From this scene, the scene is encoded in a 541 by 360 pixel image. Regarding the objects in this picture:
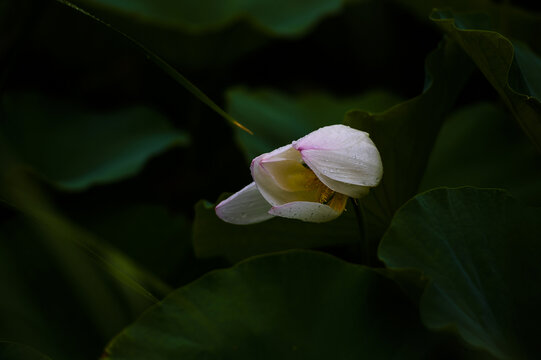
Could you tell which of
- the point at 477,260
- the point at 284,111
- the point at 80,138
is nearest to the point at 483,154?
the point at 284,111

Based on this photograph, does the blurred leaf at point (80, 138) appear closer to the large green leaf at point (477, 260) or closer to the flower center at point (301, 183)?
the flower center at point (301, 183)

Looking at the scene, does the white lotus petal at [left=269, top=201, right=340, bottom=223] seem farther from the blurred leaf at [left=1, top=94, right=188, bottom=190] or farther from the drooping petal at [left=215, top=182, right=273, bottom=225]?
the blurred leaf at [left=1, top=94, right=188, bottom=190]

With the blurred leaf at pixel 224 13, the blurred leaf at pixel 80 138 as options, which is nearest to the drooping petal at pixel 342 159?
the blurred leaf at pixel 80 138

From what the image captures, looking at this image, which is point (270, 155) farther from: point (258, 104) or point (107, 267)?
point (258, 104)

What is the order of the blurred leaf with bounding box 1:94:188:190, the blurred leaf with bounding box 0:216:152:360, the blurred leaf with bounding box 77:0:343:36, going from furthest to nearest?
the blurred leaf with bounding box 77:0:343:36 < the blurred leaf with bounding box 1:94:188:190 < the blurred leaf with bounding box 0:216:152:360

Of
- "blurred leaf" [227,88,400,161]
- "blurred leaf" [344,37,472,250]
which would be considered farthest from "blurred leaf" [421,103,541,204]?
"blurred leaf" [344,37,472,250]

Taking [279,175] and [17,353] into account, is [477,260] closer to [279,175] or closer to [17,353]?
[279,175]
